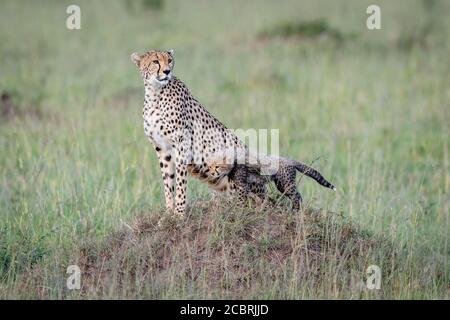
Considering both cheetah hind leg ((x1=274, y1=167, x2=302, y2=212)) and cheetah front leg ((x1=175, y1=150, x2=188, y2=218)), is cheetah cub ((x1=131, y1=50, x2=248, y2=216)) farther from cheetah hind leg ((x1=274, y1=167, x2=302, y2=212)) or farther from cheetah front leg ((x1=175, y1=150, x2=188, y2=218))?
cheetah hind leg ((x1=274, y1=167, x2=302, y2=212))

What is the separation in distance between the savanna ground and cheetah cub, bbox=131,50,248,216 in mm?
219

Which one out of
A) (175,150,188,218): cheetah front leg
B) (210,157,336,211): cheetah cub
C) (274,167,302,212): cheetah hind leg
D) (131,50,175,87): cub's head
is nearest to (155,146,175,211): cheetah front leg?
(175,150,188,218): cheetah front leg

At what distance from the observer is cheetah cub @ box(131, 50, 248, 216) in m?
6.48

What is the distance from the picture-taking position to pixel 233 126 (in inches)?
453

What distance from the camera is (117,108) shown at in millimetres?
12125

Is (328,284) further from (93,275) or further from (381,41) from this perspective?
(381,41)

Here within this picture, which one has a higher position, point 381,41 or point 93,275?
point 381,41

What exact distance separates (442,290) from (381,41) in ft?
32.4

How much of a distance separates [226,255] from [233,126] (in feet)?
17.8

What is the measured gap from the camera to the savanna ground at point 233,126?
245 inches

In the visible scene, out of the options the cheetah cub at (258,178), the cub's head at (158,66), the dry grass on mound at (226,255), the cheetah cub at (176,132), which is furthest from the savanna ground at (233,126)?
the cub's head at (158,66)

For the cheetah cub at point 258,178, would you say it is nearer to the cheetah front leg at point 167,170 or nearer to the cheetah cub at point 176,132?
the cheetah cub at point 176,132

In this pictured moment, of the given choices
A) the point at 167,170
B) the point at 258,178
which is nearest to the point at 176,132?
the point at 167,170

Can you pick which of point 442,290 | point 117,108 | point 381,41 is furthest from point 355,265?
point 381,41
